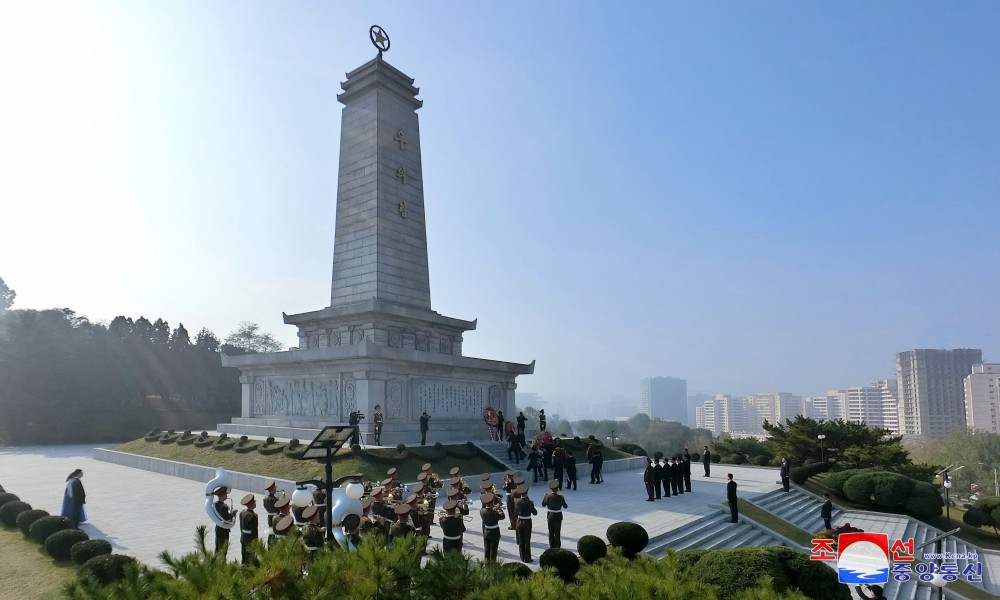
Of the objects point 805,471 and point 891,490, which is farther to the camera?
point 805,471

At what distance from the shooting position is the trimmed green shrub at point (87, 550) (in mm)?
9734

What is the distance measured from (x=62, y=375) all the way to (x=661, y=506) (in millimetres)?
37378

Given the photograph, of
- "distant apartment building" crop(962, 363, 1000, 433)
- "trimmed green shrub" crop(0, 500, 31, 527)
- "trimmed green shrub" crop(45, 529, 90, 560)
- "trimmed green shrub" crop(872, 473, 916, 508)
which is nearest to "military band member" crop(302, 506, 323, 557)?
"trimmed green shrub" crop(45, 529, 90, 560)

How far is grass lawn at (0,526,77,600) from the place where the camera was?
359 inches

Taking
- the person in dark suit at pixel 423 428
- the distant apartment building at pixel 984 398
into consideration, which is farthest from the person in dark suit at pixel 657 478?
the distant apartment building at pixel 984 398

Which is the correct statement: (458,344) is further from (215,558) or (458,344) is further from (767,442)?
(215,558)

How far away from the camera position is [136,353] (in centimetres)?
4325

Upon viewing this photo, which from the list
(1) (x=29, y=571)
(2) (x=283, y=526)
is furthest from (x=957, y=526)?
(1) (x=29, y=571)

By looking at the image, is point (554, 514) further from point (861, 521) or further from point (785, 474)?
point (861, 521)

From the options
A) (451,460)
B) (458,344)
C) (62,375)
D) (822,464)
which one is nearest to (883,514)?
(822,464)

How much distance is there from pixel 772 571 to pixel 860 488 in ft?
55.1

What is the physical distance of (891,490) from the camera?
69.3 feet

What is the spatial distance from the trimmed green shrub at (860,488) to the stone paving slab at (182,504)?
8.06 ft

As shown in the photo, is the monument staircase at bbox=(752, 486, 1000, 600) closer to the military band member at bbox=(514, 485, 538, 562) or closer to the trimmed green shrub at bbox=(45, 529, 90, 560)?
the military band member at bbox=(514, 485, 538, 562)
